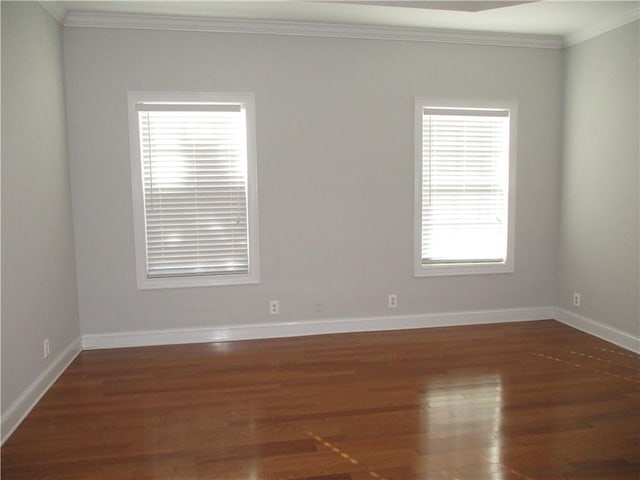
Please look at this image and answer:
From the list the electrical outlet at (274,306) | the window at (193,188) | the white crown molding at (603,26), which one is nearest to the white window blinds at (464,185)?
the white crown molding at (603,26)

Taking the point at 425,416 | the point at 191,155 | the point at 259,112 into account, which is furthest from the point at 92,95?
the point at 425,416

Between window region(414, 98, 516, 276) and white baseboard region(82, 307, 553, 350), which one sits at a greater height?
window region(414, 98, 516, 276)

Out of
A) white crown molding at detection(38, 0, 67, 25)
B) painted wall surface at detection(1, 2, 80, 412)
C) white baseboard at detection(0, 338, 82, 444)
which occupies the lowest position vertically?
white baseboard at detection(0, 338, 82, 444)

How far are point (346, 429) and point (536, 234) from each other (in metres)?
3.15

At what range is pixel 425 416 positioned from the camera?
2.86 meters

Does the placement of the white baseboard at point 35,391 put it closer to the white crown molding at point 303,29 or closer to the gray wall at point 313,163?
the gray wall at point 313,163

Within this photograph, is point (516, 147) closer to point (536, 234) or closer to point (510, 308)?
point (536, 234)

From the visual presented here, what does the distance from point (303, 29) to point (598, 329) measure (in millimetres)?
3858

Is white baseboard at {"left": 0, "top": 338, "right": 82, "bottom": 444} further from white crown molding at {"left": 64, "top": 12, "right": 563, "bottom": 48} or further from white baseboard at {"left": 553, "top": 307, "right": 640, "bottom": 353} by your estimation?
white baseboard at {"left": 553, "top": 307, "right": 640, "bottom": 353}

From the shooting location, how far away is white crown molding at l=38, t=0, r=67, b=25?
3428 millimetres

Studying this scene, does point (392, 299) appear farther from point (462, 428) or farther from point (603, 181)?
point (603, 181)

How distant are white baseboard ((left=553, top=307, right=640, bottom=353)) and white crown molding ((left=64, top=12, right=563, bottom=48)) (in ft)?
8.89

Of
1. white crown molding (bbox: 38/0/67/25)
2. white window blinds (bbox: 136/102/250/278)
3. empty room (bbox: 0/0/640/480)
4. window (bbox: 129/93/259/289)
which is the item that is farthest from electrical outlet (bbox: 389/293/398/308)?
white crown molding (bbox: 38/0/67/25)

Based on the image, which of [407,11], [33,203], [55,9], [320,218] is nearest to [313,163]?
[320,218]
